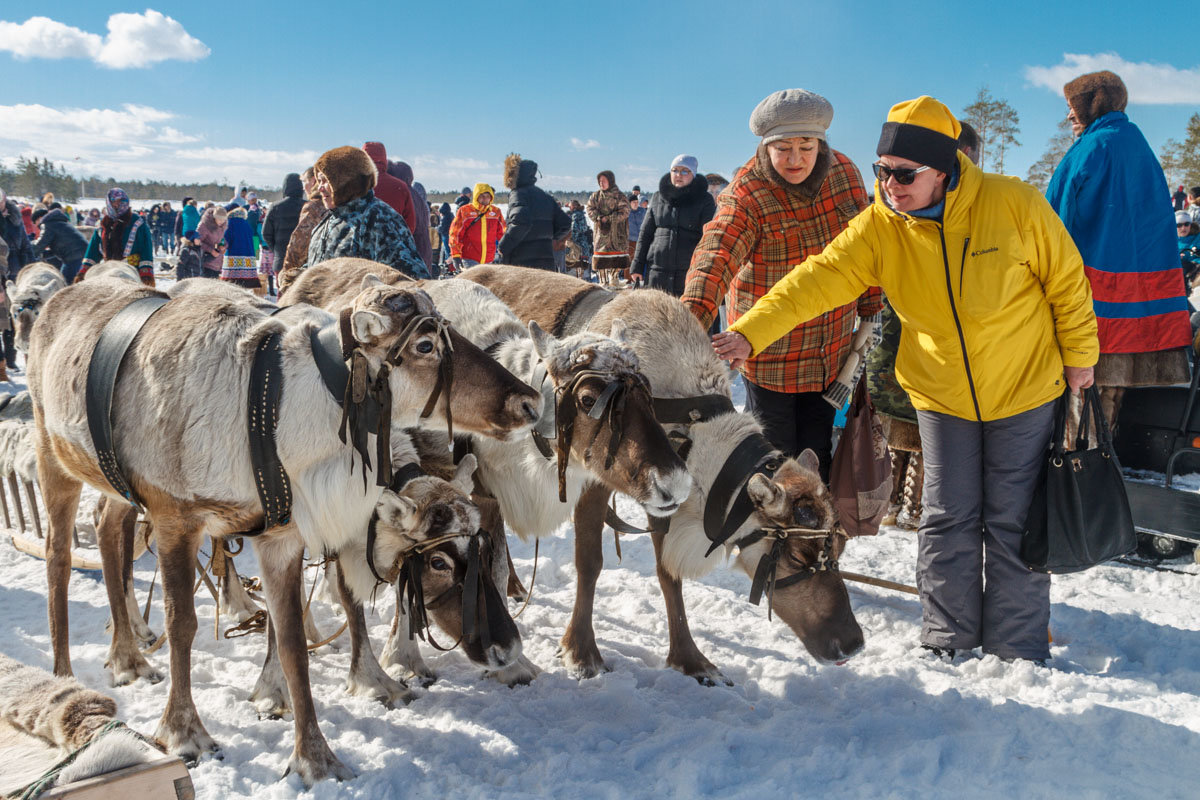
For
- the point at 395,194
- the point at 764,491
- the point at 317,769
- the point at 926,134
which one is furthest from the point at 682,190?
the point at 317,769

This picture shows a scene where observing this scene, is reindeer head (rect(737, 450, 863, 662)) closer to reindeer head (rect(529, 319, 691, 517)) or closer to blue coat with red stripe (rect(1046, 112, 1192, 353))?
reindeer head (rect(529, 319, 691, 517))

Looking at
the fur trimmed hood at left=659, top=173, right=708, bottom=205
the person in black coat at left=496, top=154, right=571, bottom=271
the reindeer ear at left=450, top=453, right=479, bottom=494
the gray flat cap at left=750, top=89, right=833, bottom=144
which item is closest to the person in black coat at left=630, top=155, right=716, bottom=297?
the fur trimmed hood at left=659, top=173, right=708, bottom=205

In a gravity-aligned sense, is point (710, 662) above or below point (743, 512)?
below

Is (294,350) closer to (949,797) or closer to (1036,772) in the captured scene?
(949,797)

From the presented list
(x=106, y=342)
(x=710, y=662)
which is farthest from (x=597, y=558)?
(x=106, y=342)

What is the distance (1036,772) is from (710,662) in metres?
1.33

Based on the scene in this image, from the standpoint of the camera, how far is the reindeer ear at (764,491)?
3.11 m

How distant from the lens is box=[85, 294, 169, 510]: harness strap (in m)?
2.79

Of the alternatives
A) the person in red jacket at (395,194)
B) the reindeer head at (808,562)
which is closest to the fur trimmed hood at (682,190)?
the person in red jacket at (395,194)

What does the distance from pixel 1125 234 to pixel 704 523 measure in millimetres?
3244

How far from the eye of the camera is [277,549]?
2.83 m

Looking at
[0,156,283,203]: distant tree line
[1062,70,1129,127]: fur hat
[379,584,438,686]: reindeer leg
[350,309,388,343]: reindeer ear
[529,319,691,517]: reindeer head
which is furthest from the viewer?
[0,156,283,203]: distant tree line

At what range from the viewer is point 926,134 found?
10.1ft

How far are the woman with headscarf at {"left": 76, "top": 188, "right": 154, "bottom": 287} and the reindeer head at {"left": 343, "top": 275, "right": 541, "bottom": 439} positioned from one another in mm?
7968
